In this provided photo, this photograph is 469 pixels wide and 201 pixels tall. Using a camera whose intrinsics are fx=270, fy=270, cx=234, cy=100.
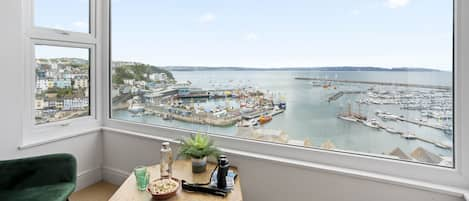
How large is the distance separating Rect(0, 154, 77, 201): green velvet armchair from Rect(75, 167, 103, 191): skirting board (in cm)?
94

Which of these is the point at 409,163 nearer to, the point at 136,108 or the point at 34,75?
the point at 136,108

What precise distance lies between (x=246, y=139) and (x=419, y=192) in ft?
3.80

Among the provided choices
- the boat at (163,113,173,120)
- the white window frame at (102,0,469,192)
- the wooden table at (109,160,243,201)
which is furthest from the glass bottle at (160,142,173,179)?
the boat at (163,113,173,120)

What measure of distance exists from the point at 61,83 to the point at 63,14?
0.65 m

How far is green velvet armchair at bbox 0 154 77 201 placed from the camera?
1.65 m

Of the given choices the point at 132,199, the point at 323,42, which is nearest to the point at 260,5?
the point at 323,42

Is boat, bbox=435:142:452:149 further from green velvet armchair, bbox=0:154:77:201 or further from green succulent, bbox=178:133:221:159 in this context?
green velvet armchair, bbox=0:154:77:201

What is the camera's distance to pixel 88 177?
2.80 m

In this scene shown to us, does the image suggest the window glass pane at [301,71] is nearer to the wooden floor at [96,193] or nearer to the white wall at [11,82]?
the wooden floor at [96,193]

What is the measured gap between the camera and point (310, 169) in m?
1.81

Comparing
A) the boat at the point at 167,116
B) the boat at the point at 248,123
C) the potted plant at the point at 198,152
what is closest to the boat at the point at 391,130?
the boat at the point at 248,123

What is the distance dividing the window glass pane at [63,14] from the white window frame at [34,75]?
0.04 m

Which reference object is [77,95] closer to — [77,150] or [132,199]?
[77,150]

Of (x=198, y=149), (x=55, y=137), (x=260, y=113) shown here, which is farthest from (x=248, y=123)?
(x=55, y=137)
